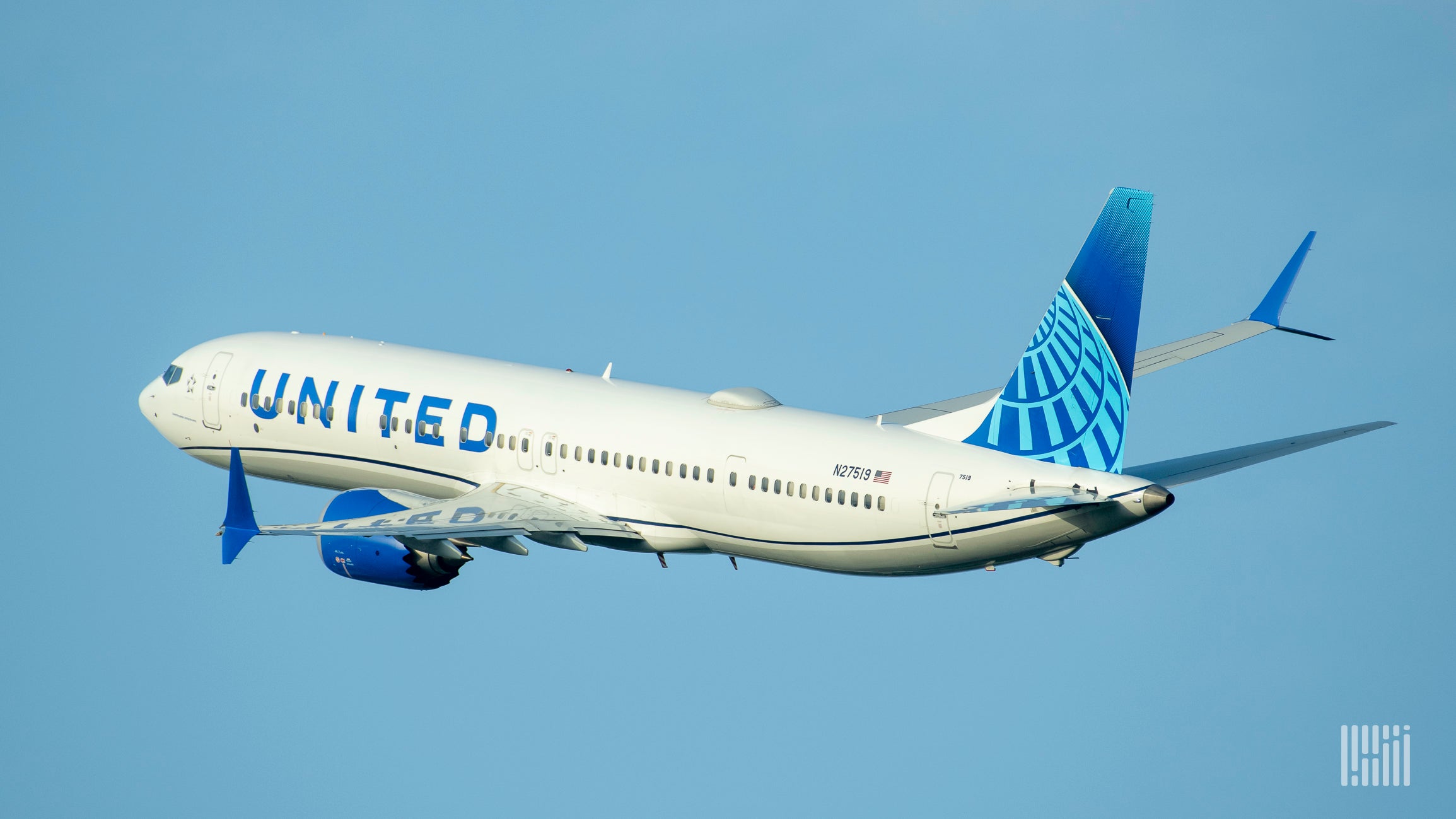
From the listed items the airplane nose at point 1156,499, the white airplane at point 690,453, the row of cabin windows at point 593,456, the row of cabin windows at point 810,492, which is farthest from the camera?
the row of cabin windows at point 593,456

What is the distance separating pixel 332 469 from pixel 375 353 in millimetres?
3299

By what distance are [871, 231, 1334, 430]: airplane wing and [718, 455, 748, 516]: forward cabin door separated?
6243 millimetres

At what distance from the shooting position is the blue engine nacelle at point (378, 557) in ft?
153

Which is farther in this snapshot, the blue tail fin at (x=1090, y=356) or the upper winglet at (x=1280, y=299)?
the upper winglet at (x=1280, y=299)

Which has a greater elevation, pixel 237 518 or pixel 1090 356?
pixel 1090 356

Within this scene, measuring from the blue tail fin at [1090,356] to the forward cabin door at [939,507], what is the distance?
166 centimetres

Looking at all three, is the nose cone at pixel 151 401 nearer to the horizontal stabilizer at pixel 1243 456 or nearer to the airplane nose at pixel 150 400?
the airplane nose at pixel 150 400

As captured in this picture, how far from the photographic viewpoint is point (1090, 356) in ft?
130

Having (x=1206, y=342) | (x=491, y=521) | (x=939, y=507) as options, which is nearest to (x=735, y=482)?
(x=939, y=507)

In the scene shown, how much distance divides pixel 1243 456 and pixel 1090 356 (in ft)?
20.1

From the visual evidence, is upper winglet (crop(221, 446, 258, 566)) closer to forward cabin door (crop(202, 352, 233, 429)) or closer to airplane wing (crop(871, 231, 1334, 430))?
forward cabin door (crop(202, 352, 233, 429))

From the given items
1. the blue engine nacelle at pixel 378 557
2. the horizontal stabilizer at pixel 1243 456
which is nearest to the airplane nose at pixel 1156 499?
the horizontal stabilizer at pixel 1243 456

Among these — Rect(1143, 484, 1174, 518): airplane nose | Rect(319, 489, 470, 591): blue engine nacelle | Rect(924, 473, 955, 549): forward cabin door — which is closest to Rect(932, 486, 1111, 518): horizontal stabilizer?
Rect(924, 473, 955, 549): forward cabin door

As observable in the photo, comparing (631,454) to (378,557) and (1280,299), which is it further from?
(1280,299)
